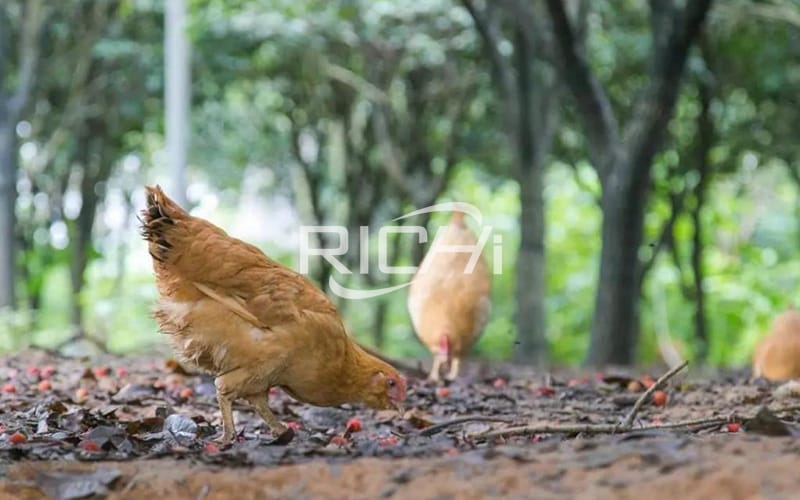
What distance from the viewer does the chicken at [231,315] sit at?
430cm

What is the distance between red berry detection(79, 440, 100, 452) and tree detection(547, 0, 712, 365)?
529 cm

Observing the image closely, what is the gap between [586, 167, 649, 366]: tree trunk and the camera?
8.49 meters

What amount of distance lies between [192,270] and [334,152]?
38.1 ft

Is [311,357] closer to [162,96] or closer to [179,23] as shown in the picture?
[179,23]

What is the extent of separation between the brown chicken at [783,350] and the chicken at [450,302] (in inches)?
78.3

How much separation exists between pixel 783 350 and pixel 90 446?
16.7 feet

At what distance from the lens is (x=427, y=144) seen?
49.0 ft

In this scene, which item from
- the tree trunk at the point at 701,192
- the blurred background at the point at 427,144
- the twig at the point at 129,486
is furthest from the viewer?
the tree trunk at the point at 701,192

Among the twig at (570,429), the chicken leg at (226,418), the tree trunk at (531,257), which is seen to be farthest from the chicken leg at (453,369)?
the twig at (570,429)

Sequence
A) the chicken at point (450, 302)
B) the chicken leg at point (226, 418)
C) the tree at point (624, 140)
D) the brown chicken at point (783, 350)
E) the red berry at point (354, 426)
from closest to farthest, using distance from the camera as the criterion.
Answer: the chicken leg at point (226, 418) < the red berry at point (354, 426) < the chicken at point (450, 302) < the brown chicken at point (783, 350) < the tree at point (624, 140)

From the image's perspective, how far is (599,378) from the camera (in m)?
6.77

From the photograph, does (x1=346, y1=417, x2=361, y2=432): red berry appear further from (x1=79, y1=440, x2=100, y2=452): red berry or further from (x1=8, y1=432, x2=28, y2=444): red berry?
(x1=8, y1=432, x2=28, y2=444): red berry

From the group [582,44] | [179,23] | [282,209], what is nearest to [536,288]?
[582,44]

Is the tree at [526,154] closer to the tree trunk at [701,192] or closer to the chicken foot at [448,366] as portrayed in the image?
the chicken foot at [448,366]
